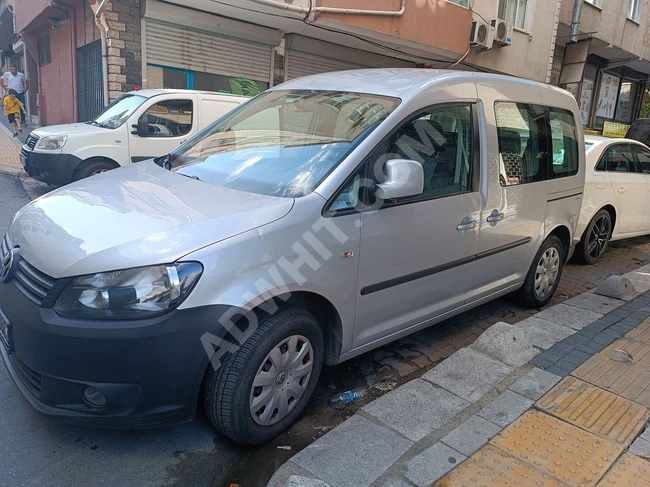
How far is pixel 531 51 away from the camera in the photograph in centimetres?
1658

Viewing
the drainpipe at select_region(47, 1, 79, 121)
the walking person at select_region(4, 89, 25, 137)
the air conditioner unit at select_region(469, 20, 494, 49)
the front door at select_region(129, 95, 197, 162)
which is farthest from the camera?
the walking person at select_region(4, 89, 25, 137)

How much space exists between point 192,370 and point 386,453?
3.33 ft

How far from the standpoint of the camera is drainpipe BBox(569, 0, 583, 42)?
1658cm

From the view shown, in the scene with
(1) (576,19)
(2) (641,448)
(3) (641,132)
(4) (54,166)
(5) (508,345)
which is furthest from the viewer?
(1) (576,19)

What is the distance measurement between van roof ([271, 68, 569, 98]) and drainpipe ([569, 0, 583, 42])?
15.6 m

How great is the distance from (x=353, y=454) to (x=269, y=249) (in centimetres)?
106

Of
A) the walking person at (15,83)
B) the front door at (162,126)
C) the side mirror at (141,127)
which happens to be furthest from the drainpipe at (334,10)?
the walking person at (15,83)

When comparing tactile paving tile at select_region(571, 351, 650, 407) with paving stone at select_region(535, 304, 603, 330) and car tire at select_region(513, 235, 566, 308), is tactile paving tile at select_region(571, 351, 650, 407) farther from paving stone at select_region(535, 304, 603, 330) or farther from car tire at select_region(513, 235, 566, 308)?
car tire at select_region(513, 235, 566, 308)

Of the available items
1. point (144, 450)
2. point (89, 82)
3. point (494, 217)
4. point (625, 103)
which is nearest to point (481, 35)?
point (89, 82)

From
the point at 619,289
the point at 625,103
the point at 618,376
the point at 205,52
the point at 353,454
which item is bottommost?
the point at 353,454

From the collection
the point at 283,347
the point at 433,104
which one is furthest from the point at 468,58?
the point at 283,347

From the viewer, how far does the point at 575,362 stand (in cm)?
340

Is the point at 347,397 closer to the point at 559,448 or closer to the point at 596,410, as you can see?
the point at 559,448

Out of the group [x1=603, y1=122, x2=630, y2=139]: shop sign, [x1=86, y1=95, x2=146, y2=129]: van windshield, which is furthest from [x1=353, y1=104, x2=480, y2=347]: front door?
[x1=603, y1=122, x2=630, y2=139]: shop sign
